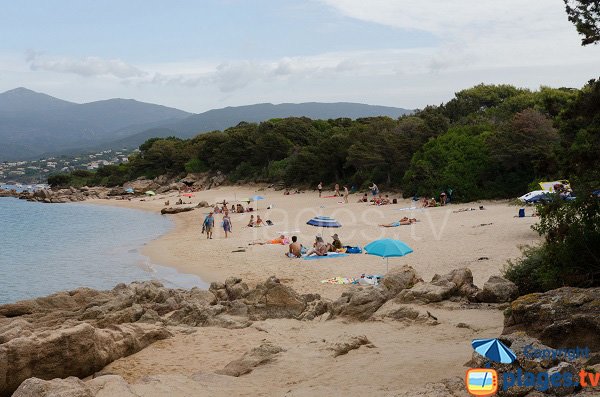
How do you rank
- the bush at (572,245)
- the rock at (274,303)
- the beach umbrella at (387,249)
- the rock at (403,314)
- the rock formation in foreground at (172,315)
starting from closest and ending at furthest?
the rock formation in foreground at (172,315)
the bush at (572,245)
the rock at (403,314)
the rock at (274,303)
the beach umbrella at (387,249)

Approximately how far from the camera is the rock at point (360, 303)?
37.5 feet

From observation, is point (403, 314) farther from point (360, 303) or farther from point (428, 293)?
point (428, 293)

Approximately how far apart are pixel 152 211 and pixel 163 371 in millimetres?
39041

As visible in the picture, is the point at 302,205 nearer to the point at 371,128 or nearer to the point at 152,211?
the point at 371,128

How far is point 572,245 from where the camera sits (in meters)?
9.76

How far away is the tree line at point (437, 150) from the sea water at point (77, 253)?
40.2ft

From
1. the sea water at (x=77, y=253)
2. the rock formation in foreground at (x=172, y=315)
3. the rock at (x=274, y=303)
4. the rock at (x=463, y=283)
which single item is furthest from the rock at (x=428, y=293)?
the sea water at (x=77, y=253)

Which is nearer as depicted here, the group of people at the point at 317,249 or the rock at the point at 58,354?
the rock at the point at 58,354

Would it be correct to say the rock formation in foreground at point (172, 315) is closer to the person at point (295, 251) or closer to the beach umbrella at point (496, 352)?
the beach umbrella at point (496, 352)

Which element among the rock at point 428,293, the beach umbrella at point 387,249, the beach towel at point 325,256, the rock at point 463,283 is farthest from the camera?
the beach towel at point 325,256

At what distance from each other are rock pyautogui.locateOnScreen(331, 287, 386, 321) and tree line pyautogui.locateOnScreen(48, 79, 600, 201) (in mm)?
4311

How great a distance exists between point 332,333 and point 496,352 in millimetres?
5106

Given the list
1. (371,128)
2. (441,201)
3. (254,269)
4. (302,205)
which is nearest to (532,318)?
(254,269)

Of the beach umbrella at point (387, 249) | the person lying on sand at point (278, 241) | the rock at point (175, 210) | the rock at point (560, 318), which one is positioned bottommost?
the rock at point (175, 210)
